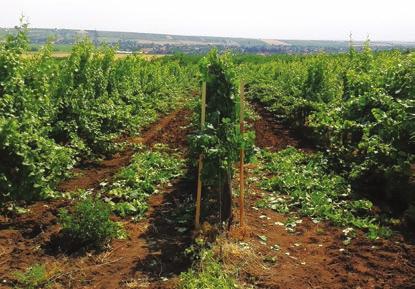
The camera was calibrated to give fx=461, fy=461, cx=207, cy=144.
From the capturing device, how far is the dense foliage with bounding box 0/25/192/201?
7.47m

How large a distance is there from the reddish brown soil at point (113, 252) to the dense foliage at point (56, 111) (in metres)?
0.58

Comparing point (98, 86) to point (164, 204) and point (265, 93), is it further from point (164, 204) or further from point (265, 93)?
point (265, 93)

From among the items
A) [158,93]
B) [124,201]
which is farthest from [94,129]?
[158,93]

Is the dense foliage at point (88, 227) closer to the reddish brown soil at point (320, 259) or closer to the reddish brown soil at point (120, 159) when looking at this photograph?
the reddish brown soil at point (320, 259)

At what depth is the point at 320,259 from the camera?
6.98 meters

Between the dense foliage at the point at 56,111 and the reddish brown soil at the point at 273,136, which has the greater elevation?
the dense foliage at the point at 56,111

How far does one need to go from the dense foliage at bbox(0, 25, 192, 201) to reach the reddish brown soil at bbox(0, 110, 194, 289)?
576 mm

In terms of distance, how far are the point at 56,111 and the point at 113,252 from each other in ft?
19.6

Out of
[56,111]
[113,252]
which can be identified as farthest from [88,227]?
[56,111]

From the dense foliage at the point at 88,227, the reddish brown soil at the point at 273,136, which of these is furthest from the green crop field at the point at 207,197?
the reddish brown soil at the point at 273,136

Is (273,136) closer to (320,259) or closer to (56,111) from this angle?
(56,111)

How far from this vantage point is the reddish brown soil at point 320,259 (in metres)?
6.22

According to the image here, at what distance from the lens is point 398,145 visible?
9391mm

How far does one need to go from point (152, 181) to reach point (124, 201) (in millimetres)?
1301
